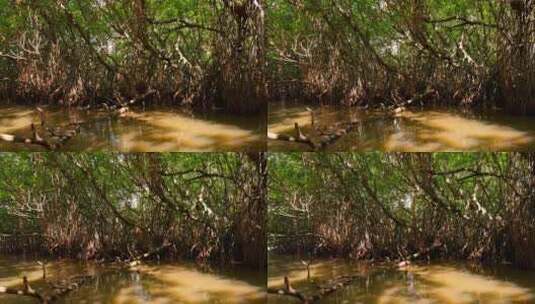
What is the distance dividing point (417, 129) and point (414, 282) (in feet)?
1.60

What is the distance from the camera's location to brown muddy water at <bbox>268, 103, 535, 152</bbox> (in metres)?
1.97

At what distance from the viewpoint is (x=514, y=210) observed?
2.14 meters

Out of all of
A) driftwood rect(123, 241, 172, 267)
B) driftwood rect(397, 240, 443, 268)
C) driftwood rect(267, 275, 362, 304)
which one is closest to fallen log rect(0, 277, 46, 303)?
driftwood rect(123, 241, 172, 267)

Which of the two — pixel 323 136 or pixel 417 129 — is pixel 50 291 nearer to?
pixel 323 136

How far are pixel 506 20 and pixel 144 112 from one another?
3.83 feet

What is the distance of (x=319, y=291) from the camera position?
208 centimetres

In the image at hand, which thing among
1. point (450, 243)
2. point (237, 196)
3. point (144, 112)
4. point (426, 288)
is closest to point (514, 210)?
point (450, 243)

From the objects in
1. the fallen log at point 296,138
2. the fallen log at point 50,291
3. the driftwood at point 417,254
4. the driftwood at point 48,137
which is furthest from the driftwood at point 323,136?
the fallen log at point 50,291

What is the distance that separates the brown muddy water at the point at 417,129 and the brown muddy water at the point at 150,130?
0.10m

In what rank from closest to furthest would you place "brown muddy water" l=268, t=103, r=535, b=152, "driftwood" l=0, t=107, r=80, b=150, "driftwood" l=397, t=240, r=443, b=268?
"brown muddy water" l=268, t=103, r=535, b=152, "driftwood" l=0, t=107, r=80, b=150, "driftwood" l=397, t=240, r=443, b=268

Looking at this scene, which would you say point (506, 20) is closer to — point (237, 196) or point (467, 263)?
point (467, 263)

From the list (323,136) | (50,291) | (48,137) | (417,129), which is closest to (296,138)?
(323,136)

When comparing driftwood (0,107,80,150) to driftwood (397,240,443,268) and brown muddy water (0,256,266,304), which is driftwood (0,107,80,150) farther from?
driftwood (397,240,443,268)

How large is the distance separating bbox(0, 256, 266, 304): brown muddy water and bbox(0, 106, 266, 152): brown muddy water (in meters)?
0.40
